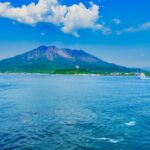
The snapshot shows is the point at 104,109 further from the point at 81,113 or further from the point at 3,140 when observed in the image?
the point at 3,140

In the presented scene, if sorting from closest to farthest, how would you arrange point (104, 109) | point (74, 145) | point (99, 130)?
point (74, 145) < point (99, 130) < point (104, 109)

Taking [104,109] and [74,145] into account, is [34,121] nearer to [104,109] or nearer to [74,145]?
[74,145]

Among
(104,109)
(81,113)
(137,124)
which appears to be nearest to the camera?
(137,124)

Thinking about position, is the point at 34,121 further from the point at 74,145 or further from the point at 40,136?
the point at 74,145

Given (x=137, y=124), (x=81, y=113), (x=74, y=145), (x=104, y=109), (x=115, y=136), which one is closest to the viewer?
(x=74, y=145)

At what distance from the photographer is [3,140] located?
1275 inches

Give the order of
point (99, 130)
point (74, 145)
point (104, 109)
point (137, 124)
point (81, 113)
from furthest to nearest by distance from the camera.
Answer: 1. point (104, 109)
2. point (81, 113)
3. point (137, 124)
4. point (99, 130)
5. point (74, 145)

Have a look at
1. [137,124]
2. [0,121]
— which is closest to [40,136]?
[0,121]

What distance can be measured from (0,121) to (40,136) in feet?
34.6

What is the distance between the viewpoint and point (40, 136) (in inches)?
1348

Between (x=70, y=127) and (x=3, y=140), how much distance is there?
9.65 meters

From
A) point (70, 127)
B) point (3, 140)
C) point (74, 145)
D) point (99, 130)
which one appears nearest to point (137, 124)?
point (99, 130)

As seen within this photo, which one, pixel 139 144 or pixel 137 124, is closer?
pixel 139 144

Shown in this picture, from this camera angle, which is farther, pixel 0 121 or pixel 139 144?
pixel 0 121
